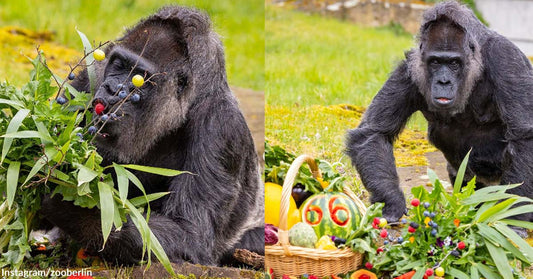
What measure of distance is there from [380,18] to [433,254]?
4958 millimetres

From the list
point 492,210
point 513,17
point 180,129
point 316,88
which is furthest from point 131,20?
point 513,17

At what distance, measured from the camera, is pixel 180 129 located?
3.03 m

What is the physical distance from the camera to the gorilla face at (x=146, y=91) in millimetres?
2803

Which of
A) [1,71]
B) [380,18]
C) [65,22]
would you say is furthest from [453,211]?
[380,18]

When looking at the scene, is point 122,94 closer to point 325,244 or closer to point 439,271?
point 325,244

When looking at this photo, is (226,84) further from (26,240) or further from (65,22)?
(65,22)

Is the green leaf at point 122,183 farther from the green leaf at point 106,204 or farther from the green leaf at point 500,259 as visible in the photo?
the green leaf at point 500,259

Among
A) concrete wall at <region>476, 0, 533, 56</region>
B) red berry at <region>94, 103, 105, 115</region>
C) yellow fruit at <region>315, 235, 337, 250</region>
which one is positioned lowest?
yellow fruit at <region>315, 235, 337, 250</region>

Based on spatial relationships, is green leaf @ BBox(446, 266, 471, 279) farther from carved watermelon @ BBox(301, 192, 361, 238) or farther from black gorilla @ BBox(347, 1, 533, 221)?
black gorilla @ BBox(347, 1, 533, 221)

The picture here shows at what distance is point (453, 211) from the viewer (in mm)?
2756

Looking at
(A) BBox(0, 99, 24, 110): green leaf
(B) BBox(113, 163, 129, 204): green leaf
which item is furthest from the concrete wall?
(A) BBox(0, 99, 24, 110): green leaf

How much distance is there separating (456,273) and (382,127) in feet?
4.09

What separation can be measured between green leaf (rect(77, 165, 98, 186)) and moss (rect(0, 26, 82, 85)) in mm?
1712

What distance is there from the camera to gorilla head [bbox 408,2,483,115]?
10.9 ft
